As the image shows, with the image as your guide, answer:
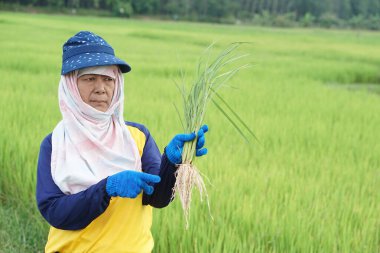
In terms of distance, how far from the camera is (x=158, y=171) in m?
1.51

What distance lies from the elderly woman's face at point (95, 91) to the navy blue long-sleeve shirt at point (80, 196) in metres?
0.17

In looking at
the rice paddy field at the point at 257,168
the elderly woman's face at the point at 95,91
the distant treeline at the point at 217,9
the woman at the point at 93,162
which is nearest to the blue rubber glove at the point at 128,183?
the woman at the point at 93,162

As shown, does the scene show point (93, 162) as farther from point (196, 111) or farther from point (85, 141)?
point (196, 111)

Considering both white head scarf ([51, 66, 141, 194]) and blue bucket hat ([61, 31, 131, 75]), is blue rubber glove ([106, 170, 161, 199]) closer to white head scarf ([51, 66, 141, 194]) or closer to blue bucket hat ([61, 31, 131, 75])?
white head scarf ([51, 66, 141, 194])

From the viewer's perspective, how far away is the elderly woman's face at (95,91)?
4.63 feet

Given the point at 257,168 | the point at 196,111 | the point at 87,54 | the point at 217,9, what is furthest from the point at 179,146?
the point at 217,9

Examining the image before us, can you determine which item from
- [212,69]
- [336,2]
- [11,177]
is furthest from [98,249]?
[336,2]

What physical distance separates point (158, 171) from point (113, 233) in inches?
7.9

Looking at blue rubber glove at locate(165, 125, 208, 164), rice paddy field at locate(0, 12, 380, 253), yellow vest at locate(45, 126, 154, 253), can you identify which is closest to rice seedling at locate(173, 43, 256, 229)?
blue rubber glove at locate(165, 125, 208, 164)

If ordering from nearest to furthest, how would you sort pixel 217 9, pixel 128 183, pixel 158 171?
pixel 128 183
pixel 158 171
pixel 217 9

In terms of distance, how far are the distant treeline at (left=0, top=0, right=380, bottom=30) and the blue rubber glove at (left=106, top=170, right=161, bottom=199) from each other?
37.0 meters

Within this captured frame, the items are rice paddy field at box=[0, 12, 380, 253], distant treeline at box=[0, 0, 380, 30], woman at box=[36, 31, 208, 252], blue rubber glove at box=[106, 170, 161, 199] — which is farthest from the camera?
distant treeline at box=[0, 0, 380, 30]

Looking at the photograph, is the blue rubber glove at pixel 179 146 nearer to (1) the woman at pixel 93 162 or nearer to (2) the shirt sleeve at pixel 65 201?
(1) the woman at pixel 93 162

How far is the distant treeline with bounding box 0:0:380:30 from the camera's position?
40306 mm
